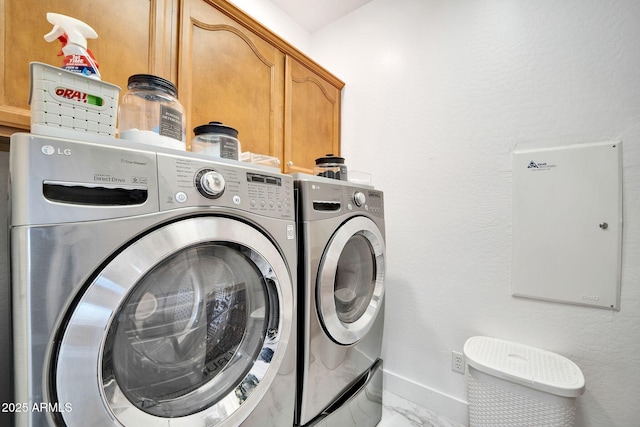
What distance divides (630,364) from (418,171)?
128 cm

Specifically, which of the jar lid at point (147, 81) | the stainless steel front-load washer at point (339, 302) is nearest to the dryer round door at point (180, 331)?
the stainless steel front-load washer at point (339, 302)

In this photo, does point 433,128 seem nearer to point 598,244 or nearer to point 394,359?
point 598,244

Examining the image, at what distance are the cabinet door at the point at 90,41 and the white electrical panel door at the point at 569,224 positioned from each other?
5.81 feet

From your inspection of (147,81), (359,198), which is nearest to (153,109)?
(147,81)

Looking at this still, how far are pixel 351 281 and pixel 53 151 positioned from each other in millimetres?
1087

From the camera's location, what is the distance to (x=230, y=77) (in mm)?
1289

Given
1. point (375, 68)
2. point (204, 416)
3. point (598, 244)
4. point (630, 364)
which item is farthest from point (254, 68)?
point (630, 364)

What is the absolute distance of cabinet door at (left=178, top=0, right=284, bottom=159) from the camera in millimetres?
1125

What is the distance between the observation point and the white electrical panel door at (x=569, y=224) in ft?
3.75

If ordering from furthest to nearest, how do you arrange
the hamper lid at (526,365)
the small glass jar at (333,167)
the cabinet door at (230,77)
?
the small glass jar at (333,167), the cabinet door at (230,77), the hamper lid at (526,365)

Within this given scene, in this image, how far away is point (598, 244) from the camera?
1165 mm

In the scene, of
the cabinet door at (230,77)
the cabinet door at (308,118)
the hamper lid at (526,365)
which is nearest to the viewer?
the hamper lid at (526,365)

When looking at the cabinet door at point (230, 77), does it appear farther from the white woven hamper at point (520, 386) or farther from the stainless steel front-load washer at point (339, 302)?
the white woven hamper at point (520, 386)

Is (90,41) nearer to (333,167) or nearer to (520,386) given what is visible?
(333,167)
